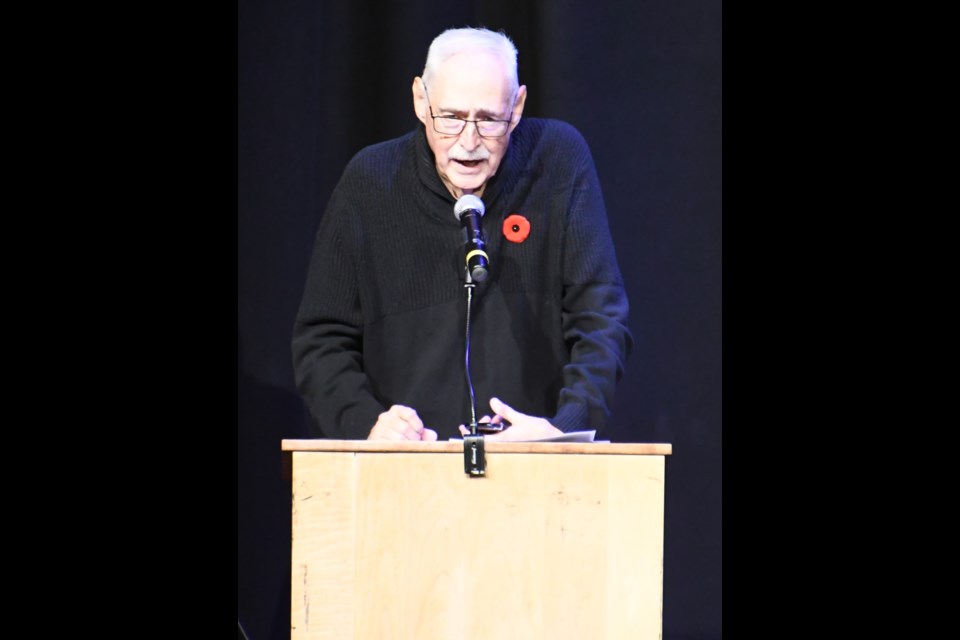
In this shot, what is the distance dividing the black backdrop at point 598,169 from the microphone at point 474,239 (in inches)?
46.5

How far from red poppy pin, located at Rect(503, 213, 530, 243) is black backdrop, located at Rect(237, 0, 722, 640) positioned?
33.2 inches

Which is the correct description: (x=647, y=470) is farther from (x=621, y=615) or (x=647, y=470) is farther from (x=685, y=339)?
(x=685, y=339)

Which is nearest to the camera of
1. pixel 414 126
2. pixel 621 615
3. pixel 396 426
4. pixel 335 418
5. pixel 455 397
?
pixel 621 615

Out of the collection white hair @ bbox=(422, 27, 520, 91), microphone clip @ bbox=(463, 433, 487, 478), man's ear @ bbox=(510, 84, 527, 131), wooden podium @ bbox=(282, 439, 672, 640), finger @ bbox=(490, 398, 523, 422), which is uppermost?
white hair @ bbox=(422, 27, 520, 91)

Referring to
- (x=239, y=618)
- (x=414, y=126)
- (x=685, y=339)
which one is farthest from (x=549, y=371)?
(x=239, y=618)

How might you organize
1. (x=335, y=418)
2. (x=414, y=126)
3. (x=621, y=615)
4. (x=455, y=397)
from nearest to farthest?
(x=621, y=615), (x=335, y=418), (x=455, y=397), (x=414, y=126)

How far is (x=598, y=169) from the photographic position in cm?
334

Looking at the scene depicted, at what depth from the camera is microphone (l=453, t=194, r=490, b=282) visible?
2.03m

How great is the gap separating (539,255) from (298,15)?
1159mm

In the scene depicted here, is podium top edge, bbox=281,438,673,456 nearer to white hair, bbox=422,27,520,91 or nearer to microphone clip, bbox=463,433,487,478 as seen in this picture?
microphone clip, bbox=463,433,487,478

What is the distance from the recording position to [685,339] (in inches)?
132

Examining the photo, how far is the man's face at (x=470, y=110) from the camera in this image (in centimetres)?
262

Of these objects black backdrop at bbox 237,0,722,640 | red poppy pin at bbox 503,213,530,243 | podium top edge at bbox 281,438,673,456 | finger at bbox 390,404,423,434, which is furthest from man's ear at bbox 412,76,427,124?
podium top edge at bbox 281,438,673,456

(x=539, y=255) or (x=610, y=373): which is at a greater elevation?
(x=539, y=255)
